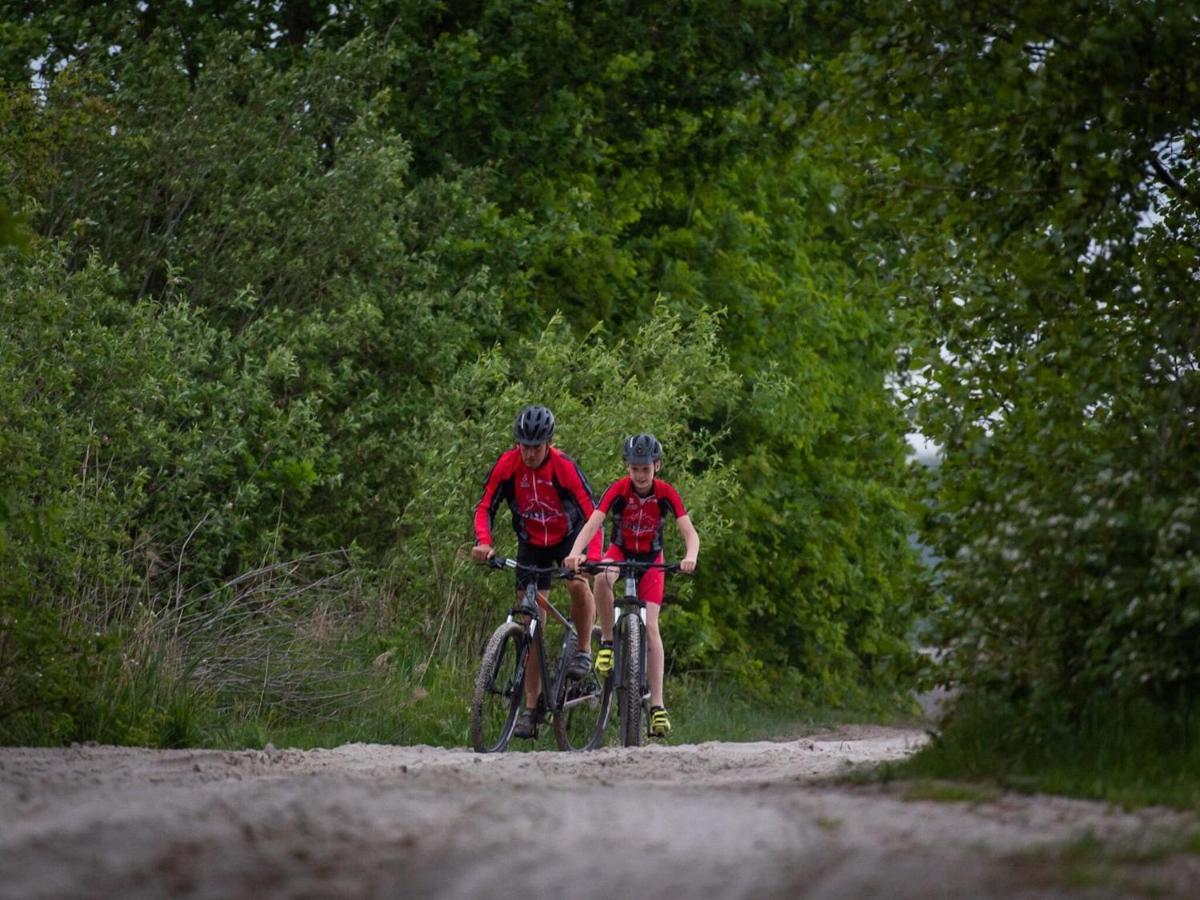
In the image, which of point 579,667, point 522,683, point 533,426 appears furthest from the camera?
point 579,667

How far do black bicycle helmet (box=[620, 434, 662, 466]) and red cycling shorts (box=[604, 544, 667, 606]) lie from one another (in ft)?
2.20

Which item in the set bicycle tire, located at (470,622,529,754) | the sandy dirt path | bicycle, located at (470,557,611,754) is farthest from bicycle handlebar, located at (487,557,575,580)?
the sandy dirt path

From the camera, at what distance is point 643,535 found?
13500 mm

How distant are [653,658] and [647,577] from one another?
569 mm

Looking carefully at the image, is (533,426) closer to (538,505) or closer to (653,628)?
(538,505)

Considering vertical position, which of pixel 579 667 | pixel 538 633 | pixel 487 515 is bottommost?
pixel 579 667

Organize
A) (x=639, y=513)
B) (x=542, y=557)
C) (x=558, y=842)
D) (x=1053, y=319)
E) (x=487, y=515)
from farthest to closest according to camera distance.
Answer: (x=639, y=513) < (x=542, y=557) < (x=487, y=515) < (x=1053, y=319) < (x=558, y=842)

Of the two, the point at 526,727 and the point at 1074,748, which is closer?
the point at 1074,748

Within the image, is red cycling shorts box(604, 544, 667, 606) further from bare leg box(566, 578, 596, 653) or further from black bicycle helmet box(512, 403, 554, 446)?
black bicycle helmet box(512, 403, 554, 446)

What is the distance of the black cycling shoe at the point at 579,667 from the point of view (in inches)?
525

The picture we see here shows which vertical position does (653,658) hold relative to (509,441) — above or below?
below

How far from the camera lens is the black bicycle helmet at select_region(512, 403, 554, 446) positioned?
12617mm

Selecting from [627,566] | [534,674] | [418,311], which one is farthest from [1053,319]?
[418,311]

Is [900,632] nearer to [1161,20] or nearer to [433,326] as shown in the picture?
[433,326]
